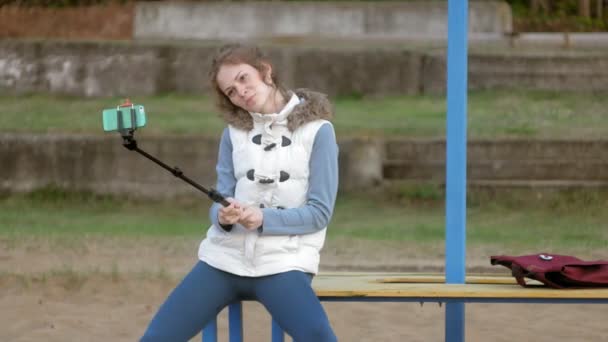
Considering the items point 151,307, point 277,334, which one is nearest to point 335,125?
point 151,307

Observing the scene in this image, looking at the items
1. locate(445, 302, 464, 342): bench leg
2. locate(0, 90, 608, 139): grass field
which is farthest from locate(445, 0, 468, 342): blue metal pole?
locate(0, 90, 608, 139): grass field

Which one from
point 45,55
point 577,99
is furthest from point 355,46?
point 45,55

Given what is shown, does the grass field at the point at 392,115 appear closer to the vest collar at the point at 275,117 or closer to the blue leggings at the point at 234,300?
the vest collar at the point at 275,117

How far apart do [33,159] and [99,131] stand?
0.59 meters

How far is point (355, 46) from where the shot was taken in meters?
12.4

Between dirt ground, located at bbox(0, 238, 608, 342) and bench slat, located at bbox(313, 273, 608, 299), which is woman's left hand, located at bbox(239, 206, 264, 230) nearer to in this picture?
bench slat, located at bbox(313, 273, 608, 299)

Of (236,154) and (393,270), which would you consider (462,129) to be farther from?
(393,270)

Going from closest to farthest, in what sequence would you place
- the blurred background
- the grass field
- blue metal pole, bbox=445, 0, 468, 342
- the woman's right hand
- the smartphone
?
the smartphone < the woman's right hand < blue metal pole, bbox=445, 0, 468, 342 < the blurred background < the grass field

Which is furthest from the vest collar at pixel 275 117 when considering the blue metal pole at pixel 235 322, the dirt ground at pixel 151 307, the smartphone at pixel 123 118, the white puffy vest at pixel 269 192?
the dirt ground at pixel 151 307

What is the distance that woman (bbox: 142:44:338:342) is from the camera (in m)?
3.37

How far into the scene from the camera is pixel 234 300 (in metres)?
3.49

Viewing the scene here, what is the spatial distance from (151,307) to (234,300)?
2.56 meters

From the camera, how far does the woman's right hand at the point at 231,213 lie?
331 centimetres

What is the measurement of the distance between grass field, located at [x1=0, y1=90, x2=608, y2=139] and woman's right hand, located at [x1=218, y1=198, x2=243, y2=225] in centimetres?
640
